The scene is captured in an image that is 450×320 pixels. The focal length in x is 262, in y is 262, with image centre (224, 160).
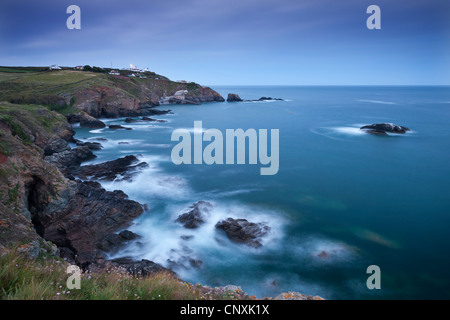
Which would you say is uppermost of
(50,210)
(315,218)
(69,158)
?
(69,158)

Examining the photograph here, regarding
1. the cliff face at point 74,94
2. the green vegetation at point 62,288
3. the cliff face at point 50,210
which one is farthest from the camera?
the cliff face at point 74,94

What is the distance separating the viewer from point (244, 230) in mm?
14555

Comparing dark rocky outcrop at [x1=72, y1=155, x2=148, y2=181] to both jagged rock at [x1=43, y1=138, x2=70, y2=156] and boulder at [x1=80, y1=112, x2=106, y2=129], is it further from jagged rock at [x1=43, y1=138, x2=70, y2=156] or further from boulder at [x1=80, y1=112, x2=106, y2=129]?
boulder at [x1=80, y1=112, x2=106, y2=129]

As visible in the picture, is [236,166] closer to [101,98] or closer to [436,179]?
[436,179]

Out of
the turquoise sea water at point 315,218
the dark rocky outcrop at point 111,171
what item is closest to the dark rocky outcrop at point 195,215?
the turquoise sea water at point 315,218

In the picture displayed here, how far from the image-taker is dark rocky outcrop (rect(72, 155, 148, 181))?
2141 cm

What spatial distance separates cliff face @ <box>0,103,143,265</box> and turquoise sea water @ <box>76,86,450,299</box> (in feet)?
4.79

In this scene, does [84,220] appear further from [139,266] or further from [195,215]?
[195,215]

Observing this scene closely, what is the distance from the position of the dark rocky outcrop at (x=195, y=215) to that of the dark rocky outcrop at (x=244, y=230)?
4.28 ft

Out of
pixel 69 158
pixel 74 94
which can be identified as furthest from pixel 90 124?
pixel 69 158

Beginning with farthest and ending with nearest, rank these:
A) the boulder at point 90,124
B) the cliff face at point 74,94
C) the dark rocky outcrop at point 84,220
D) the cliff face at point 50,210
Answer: the cliff face at point 74,94 → the boulder at point 90,124 → the dark rocky outcrop at point 84,220 → the cliff face at point 50,210

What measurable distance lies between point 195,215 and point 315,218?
7583 millimetres

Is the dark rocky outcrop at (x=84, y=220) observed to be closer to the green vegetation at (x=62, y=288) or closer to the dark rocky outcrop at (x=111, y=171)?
the dark rocky outcrop at (x=111, y=171)

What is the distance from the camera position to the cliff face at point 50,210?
8.98m
